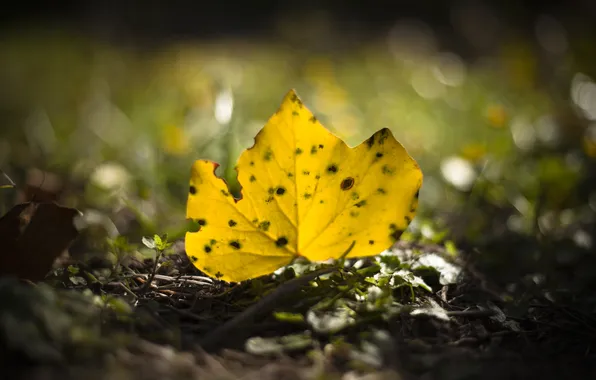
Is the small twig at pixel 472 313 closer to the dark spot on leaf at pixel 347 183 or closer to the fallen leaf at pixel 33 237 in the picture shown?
the dark spot on leaf at pixel 347 183

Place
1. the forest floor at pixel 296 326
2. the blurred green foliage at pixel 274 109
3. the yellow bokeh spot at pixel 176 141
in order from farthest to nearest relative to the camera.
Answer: the yellow bokeh spot at pixel 176 141, the blurred green foliage at pixel 274 109, the forest floor at pixel 296 326

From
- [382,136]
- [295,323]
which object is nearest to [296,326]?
[295,323]

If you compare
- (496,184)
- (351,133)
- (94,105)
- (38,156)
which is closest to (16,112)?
(94,105)

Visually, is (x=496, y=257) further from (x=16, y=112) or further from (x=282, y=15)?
(x=282, y=15)

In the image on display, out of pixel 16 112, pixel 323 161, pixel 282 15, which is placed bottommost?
pixel 323 161

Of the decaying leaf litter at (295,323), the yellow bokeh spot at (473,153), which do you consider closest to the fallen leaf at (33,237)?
the decaying leaf litter at (295,323)

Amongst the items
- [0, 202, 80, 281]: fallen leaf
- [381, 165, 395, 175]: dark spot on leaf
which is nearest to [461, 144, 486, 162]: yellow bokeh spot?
[381, 165, 395, 175]: dark spot on leaf

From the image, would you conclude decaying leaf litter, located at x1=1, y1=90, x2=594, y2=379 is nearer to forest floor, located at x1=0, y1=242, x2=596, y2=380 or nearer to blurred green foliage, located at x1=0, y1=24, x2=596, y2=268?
forest floor, located at x1=0, y1=242, x2=596, y2=380
